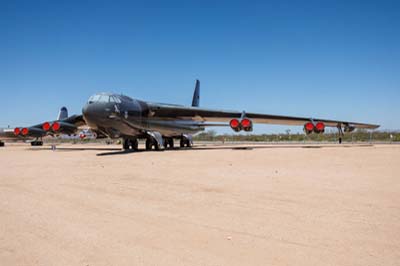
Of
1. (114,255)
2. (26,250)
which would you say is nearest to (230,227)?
(114,255)

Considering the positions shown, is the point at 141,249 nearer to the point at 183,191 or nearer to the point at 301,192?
the point at 183,191

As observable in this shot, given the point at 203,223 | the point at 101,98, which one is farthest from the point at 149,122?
the point at 203,223

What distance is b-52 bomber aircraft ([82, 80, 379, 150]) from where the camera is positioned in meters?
19.4

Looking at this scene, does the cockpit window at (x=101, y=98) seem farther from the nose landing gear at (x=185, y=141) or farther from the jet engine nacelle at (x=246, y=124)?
the nose landing gear at (x=185, y=141)

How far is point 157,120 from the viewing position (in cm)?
2555

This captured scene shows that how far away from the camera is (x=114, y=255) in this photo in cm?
349

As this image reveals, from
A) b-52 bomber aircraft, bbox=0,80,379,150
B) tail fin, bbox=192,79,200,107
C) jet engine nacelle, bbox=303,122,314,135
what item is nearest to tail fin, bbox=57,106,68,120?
b-52 bomber aircraft, bbox=0,80,379,150

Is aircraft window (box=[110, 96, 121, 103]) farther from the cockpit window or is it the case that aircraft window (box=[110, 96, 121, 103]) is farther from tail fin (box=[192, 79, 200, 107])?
tail fin (box=[192, 79, 200, 107])

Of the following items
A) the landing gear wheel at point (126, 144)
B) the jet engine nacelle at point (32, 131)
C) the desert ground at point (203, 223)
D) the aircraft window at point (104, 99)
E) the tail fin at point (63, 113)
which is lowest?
the desert ground at point (203, 223)

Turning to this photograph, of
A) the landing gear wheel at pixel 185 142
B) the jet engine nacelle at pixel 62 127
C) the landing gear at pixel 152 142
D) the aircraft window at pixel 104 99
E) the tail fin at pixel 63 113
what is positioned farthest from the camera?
the tail fin at pixel 63 113

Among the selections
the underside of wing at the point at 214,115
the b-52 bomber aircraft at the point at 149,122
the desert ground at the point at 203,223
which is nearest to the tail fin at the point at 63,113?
the b-52 bomber aircraft at the point at 149,122

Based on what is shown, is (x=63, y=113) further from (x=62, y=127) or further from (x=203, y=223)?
(x=203, y=223)

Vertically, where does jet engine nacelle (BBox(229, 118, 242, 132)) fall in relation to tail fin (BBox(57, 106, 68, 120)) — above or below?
below

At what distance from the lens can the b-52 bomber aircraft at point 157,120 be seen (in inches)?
765
